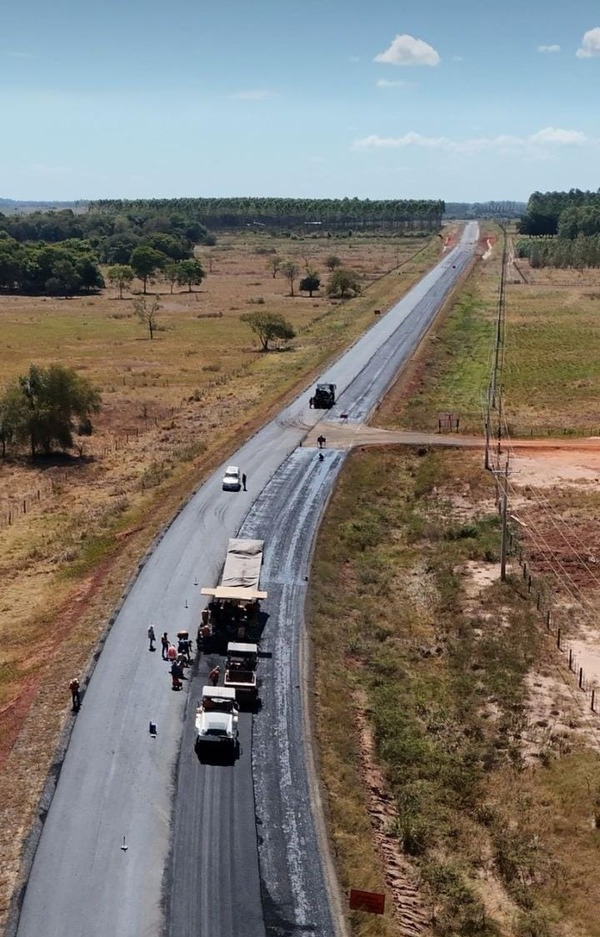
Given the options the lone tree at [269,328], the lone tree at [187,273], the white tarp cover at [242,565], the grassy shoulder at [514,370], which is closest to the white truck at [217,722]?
the white tarp cover at [242,565]

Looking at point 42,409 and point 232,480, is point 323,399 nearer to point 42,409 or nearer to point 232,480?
point 232,480

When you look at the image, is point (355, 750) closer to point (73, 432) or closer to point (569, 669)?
point (569, 669)

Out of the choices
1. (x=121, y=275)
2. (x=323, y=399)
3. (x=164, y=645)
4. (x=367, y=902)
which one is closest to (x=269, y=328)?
(x=323, y=399)

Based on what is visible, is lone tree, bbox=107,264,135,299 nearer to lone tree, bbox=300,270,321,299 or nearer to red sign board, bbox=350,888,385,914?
lone tree, bbox=300,270,321,299

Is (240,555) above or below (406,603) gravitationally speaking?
above

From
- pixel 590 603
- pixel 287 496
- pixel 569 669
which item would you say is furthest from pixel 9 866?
pixel 287 496

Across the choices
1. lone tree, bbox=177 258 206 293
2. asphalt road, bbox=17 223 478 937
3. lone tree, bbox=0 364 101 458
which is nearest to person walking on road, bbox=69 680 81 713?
asphalt road, bbox=17 223 478 937

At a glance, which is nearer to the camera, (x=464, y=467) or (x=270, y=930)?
(x=270, y=930)
